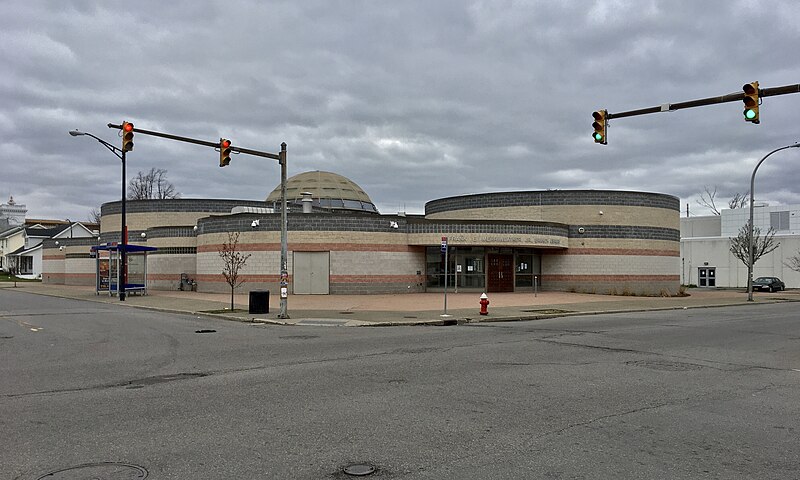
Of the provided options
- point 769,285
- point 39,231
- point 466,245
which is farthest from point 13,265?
point 769,285

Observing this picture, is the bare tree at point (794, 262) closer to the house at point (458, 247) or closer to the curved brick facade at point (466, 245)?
the house at point (458, 247)

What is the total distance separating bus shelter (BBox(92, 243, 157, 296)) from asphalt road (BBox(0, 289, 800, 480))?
19992 mm

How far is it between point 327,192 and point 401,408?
5027cm

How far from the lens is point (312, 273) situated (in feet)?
112

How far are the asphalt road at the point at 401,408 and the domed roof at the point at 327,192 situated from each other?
41140 millimetres

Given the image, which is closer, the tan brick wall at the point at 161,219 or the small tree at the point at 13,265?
the tan brick wall at the point at 161,219

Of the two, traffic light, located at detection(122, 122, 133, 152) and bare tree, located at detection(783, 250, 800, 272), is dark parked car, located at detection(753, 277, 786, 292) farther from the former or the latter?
traffic light, located at detection(122, 122, 133, 152)

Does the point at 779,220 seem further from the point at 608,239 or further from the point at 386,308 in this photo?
the point at 386,308

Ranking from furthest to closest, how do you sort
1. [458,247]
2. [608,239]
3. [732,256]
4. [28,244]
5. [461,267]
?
[28,244]
[732,256]
[608,239]
[458,247]
[461,267]

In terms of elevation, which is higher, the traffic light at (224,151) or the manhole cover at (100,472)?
the traffic light at (224,151)

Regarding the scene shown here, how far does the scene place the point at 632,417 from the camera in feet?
24.1

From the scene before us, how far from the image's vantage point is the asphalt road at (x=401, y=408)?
5562 millimetres

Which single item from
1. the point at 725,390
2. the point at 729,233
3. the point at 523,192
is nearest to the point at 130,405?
the point at 725,390

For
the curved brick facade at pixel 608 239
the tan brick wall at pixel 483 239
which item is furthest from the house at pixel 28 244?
the curved brick facade at pixel 608 239
